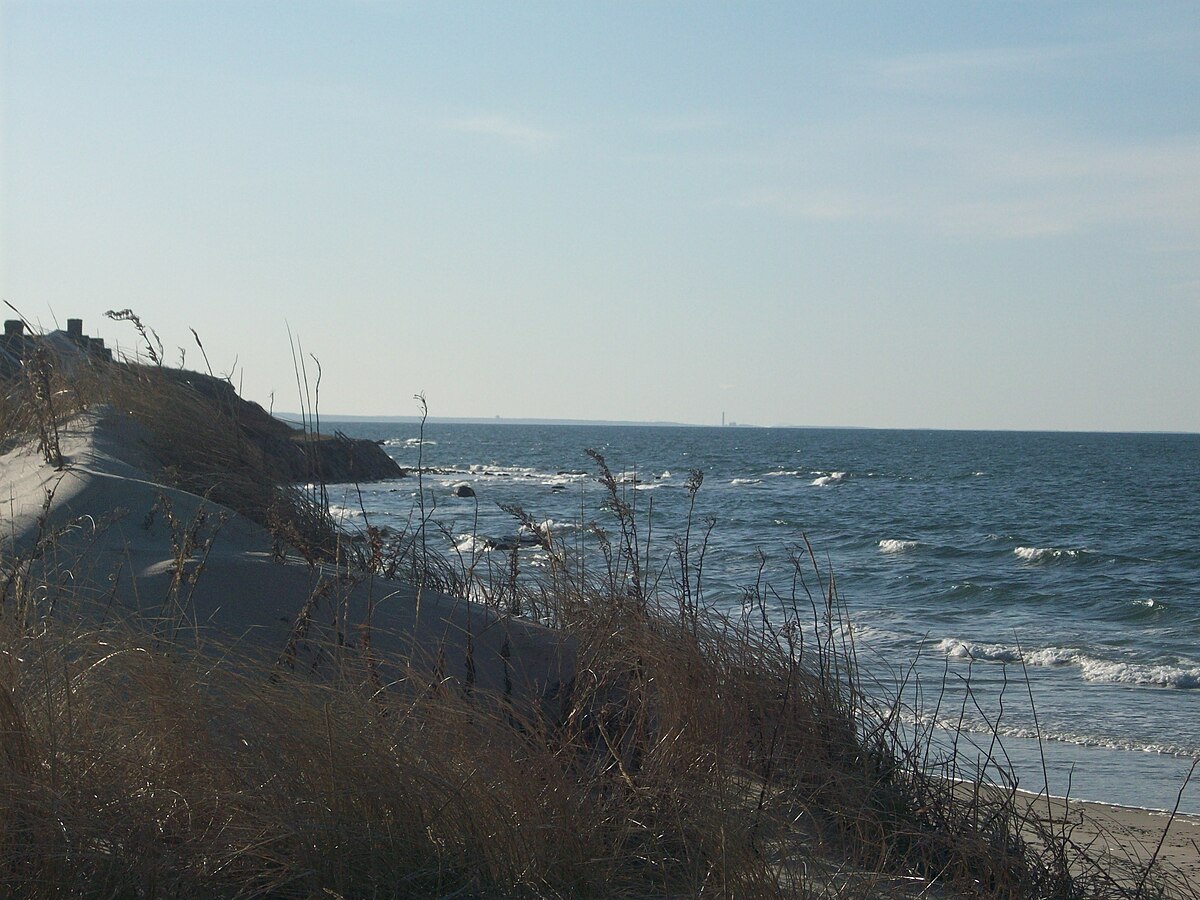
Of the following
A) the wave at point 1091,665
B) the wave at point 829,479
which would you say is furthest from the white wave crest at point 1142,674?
the wave at point 829,479

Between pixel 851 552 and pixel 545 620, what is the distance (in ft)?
59.0

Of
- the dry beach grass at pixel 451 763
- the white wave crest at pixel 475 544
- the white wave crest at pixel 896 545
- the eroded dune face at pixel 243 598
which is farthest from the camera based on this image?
the white wave crest at pixel 896 545

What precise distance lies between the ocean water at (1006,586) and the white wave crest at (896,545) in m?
0.05

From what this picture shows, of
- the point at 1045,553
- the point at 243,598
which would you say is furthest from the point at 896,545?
the point at 243,598

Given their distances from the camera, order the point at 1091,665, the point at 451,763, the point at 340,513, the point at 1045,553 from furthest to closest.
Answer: the point at 1045,553, the point at 1091,665, the point at 340,513, the point at 451,763

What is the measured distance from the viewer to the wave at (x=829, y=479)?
48938 millimetres

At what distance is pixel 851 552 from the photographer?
2200cm

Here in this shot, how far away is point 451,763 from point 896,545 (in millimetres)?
21068

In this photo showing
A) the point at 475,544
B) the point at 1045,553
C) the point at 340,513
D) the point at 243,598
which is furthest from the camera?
the point at 1045,553

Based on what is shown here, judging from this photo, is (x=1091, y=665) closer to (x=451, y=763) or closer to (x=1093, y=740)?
(x=1093, y=740)

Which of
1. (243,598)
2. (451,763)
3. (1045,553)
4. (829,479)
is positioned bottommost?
(1045,553)

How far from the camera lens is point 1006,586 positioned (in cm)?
1719

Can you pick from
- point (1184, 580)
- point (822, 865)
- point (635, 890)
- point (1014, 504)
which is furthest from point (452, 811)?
point (1014, 504)

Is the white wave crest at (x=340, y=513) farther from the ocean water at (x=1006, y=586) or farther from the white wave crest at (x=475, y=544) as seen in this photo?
the white wave crest at (x=475, y=544)
